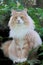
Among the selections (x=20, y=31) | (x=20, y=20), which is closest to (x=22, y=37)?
(x=20, y=31)

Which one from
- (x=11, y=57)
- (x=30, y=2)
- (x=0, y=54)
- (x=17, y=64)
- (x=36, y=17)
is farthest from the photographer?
(x=30, y=2)

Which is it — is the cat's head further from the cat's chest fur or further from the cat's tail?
the cat's tail

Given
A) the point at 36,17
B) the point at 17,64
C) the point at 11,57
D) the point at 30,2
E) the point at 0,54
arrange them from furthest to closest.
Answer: the point at 30,2 < the point at 36,17 < the point at 0,54 < the point at 11,57 < the point at 17,64

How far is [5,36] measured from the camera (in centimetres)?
260

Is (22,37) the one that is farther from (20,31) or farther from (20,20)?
(20,20)

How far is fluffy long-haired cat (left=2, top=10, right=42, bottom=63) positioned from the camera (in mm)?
2232

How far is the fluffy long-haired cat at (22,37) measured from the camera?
2232mm

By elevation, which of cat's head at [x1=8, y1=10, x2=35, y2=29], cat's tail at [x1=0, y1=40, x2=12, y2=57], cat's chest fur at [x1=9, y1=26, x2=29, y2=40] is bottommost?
cat's tail at [x1=0, y1=40, x2=12, y2=57]

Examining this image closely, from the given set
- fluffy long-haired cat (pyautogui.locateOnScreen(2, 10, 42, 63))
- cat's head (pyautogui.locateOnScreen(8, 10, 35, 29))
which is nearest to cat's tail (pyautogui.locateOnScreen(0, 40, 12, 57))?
fluffy long-haired cat (pyautogui.locateOnScreen(2, 10, 42, 63))

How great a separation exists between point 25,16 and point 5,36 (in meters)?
0.45

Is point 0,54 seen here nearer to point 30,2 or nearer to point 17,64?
point 17,64

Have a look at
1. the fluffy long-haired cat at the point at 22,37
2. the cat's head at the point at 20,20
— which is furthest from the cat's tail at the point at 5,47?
the cat's head at the point at 20,20

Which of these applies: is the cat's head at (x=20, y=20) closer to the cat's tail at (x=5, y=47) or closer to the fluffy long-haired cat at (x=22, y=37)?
the fluffy long-haired cat at (x=22, y=37)

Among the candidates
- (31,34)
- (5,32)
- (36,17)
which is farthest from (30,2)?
(31,34)
